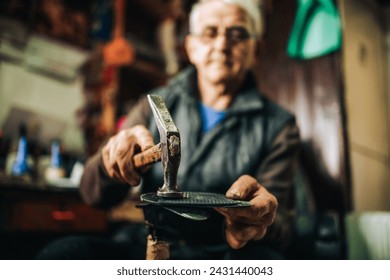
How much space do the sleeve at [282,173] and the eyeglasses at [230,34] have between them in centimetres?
30

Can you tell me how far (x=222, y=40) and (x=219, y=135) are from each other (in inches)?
10.6

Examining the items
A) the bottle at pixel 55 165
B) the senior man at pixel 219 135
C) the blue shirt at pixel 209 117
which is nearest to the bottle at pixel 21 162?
the bottle at pixel 55 165

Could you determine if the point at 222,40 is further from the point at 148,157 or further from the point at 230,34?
the point at 148,157

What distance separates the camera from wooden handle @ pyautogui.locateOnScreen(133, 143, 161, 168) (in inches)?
22.2

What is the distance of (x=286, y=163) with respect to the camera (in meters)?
1.00

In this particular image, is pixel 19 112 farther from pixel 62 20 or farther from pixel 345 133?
pixel 345 133

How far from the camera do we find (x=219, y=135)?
1015 mm

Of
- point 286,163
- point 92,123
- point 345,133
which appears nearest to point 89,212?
point 92,123

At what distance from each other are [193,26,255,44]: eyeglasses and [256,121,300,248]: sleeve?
11.6 inches

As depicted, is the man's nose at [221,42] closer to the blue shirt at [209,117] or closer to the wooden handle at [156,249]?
the blue shirt at [209,117]

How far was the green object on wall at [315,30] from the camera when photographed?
1.42 meters

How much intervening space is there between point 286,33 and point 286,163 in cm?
78

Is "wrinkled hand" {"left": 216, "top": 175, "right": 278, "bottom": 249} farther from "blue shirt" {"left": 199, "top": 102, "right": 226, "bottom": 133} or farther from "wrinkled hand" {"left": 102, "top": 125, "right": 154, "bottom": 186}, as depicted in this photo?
"blue shirt" {"left": 199, "top": 102, "right": 226, "bottom": 133}

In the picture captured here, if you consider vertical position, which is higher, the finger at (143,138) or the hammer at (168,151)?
the finger at (143,138)
